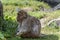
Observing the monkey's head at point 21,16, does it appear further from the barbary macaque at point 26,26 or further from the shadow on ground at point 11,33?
the shadow on ground at point 11,33

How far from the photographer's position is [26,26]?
11.5 m

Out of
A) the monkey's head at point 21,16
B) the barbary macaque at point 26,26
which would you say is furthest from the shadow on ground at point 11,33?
the monkey's head at point 21,16

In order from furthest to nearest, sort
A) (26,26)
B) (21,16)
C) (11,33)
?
(11,33), (26,26), (21,16)

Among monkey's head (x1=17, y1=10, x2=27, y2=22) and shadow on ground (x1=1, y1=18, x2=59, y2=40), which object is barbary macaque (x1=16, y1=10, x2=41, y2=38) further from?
shadow on ground (x1=1, y1=18, x2=59, y2=40)

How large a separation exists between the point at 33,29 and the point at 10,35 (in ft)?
3.19

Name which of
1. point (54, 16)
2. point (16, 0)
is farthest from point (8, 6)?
point (54, 16)

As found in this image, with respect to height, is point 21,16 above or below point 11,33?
above

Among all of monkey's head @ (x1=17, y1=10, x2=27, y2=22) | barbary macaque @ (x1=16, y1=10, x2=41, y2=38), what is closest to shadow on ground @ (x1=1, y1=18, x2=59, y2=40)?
barbary macaque @ (x1=16, y1=10, x2=41, y2=38)

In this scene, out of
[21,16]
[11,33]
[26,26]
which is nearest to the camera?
[21,16]

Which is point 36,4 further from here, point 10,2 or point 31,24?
point 31,24

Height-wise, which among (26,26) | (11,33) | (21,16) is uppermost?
(21,16)

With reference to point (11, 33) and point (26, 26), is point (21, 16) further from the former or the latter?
point (11, 33)

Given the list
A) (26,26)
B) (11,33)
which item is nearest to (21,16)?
(26,26)

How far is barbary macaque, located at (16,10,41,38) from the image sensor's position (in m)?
11.4
